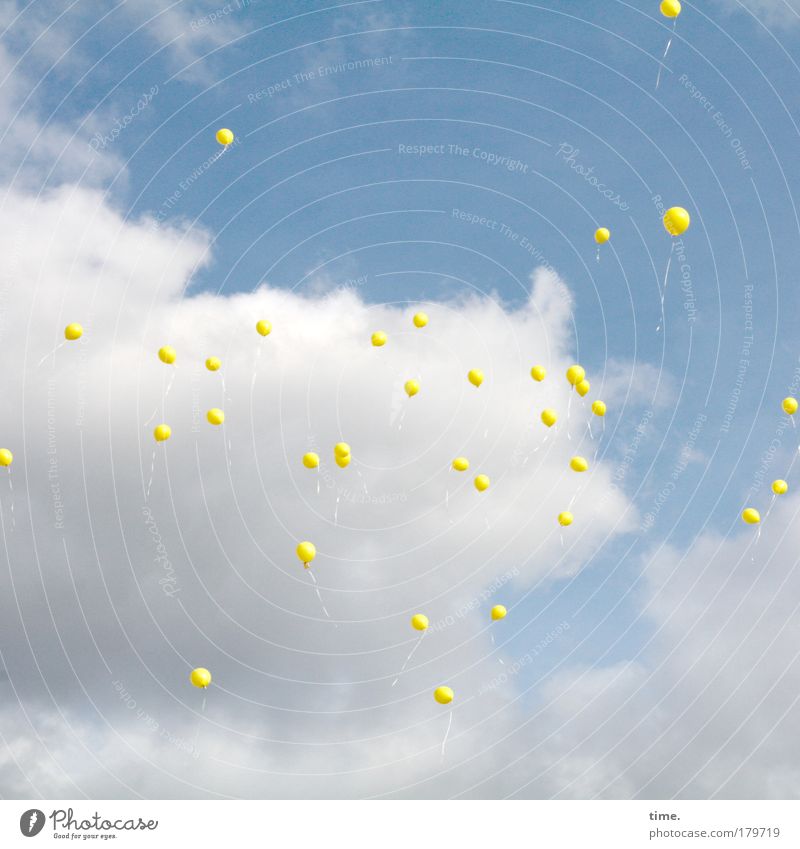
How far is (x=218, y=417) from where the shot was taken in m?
29.8

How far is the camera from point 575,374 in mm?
28875

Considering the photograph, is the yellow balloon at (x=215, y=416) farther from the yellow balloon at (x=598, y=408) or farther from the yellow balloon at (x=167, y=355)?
the yellow balloon at (x=598, y=408)

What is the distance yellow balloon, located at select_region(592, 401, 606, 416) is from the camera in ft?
97.8

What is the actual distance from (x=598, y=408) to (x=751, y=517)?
232 inches

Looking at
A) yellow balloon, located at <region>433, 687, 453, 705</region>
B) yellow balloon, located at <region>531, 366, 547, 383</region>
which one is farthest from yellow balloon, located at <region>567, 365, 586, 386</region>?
yellow balloon, located at <region>433, 687, 453, 705</region>

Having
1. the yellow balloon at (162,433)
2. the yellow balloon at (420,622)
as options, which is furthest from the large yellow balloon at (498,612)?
the yellow balloon at (162,433)

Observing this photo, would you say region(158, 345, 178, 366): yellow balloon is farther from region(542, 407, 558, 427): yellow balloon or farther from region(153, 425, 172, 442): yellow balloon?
region(542, 407, 558, 427): yellow balloon

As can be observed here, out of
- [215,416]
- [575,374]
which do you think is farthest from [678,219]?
[215,416]

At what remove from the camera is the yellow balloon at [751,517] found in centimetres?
2961

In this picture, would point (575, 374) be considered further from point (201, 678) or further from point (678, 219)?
point (201, 678)
